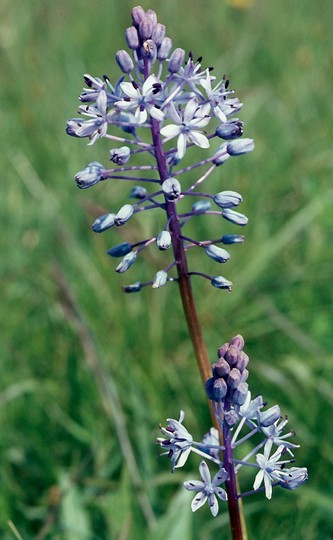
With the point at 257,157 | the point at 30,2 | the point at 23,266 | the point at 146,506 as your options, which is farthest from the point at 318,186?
the point at 30,2

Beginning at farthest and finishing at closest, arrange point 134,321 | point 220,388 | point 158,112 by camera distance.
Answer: point 134,321
point 158,112
point 220,388

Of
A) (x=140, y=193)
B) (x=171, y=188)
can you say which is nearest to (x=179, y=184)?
(x=171, y=188)

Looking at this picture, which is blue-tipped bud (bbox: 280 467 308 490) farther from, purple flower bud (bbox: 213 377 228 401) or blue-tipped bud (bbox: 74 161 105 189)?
blue-tipped bud (bbox: 74 161 105 189)

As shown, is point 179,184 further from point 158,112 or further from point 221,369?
point 221,369

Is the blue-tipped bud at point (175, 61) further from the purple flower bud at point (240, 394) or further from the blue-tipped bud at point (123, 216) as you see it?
the purple flower bud at point (240, 394)

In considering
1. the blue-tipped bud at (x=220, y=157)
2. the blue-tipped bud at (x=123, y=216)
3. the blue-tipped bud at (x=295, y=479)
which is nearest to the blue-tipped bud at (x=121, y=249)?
the blue-tipped bud at (x=123, y=216)

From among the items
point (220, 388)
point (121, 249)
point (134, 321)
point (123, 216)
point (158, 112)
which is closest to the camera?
point (220, 388)
